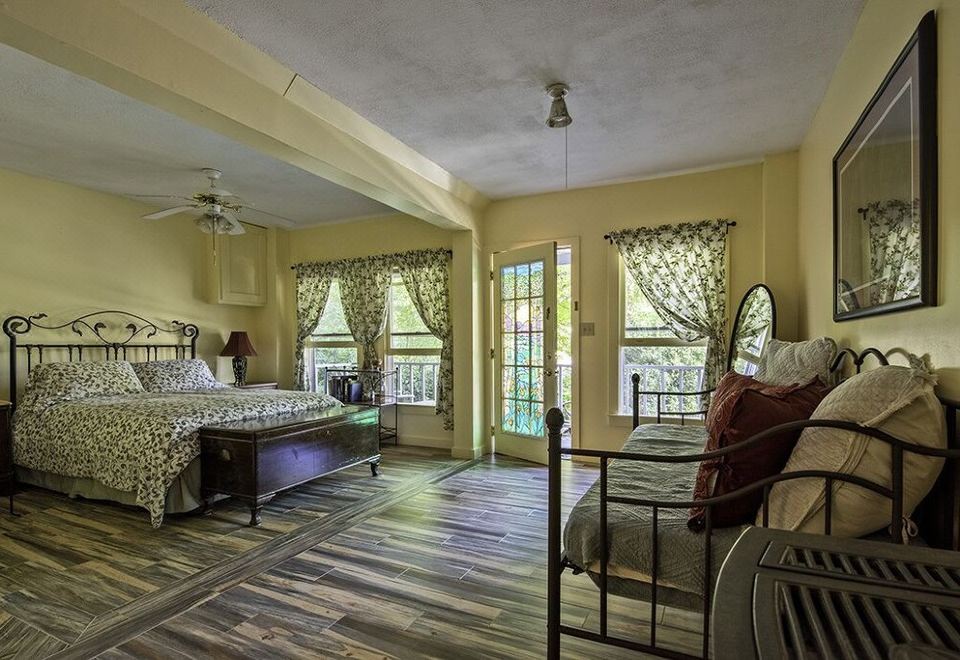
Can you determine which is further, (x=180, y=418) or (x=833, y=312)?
(x=180, y=418)

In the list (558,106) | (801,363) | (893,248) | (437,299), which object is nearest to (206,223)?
(437,299)

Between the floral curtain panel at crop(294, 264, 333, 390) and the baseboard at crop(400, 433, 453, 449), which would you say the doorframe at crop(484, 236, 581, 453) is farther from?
the floral curtain panel at crop(294, 264, 333, 390)

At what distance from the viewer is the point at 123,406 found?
3521 mm

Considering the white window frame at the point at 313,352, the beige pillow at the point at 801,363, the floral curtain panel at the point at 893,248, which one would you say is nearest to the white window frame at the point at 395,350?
the white window frame at the point at 313,352

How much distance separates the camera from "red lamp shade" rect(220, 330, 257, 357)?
550 cm

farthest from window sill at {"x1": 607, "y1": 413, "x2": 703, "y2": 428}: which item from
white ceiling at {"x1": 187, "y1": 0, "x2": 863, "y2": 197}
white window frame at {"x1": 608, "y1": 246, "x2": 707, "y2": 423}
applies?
white ceiling at {"x1": 187, "y1": 0, "x2": 863, "y2": 197}

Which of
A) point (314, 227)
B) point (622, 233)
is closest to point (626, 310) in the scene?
point (622, 233)

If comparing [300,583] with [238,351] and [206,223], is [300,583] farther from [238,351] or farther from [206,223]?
[238,351]

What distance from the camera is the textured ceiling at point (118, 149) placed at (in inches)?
109

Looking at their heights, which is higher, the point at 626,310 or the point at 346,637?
the point at 626,310

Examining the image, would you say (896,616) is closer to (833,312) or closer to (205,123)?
(833,312)

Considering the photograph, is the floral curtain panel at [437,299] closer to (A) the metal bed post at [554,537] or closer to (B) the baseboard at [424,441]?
(B) the baseboard at [424,441]

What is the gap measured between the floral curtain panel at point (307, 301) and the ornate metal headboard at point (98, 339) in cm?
107

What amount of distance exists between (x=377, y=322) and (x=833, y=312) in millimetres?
4132
